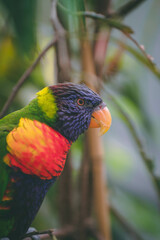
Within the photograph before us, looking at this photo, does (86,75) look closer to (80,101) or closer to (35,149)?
(80,101)

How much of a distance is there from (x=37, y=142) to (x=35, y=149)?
0.03 m

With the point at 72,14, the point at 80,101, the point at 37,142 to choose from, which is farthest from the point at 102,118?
the point at 72,14

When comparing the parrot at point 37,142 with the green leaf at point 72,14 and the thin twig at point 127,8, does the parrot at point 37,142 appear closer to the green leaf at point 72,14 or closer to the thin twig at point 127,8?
the green leaf at point 72,14

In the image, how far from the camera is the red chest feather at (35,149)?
2.94ft

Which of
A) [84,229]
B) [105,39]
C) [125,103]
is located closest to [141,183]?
[125,103]

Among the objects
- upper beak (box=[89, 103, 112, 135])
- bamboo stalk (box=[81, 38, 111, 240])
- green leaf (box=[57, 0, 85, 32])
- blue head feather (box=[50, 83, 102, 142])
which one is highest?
green leaf (box=[57, 0, 85, 32])

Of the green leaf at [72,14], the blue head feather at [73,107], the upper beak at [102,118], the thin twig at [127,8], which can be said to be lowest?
the upper beak at [102,118]

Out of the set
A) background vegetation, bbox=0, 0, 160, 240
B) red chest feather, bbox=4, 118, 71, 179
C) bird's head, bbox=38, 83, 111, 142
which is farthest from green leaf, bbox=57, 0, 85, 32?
red chest feather, bbox=4, 118, 71, 179

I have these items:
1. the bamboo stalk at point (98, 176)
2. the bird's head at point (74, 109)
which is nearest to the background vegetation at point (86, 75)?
the bamboo stalk at point (98, 176)

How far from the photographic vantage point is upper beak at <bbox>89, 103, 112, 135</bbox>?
1009 mm

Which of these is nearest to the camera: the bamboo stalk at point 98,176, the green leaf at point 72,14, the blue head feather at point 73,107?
the green leaf at point 72,14

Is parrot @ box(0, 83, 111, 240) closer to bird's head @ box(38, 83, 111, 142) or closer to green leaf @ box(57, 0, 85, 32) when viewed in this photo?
bird's head @ box(38, 83, 111, 142)

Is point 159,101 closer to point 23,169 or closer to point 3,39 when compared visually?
point 3,39

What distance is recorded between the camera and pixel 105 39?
1.49 meters
